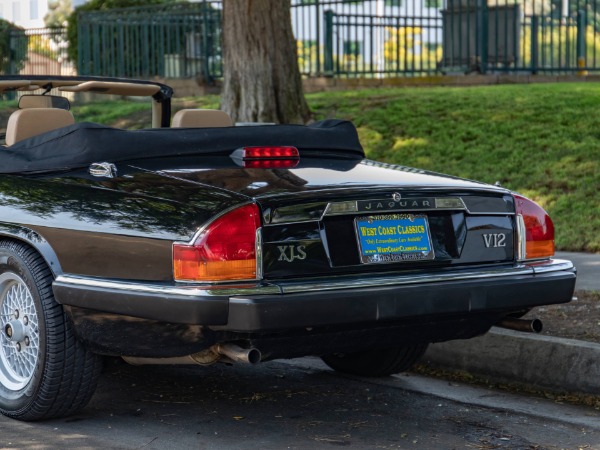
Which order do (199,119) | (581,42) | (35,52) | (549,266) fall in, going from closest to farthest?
(549,266) < (199,119) < (581,42) < (35,52)

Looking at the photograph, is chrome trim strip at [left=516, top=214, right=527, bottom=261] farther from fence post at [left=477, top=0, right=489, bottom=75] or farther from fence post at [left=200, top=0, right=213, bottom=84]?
fence post at [left=200, top=0, right=213, bottom=84]

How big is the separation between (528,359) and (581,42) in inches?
571

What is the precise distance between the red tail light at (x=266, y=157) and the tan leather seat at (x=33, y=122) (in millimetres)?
1084

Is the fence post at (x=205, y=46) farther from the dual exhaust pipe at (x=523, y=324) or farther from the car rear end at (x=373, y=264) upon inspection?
the dual exhaust pipe at (x=523, y=324)

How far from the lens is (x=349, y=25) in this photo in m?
19.8

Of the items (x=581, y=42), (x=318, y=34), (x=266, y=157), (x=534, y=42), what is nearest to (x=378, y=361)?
(x=266, y=157)

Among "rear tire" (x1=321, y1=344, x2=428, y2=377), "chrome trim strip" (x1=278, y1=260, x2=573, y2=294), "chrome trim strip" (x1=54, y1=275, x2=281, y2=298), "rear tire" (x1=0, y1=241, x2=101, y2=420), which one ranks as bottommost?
"rear tire" (x1=321, y1=344, x2=428, y2=377)

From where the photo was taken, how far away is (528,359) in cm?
589

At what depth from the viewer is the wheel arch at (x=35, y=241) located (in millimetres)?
4996

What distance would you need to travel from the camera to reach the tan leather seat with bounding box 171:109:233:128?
634 centimetres

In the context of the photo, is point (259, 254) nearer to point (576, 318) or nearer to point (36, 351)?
point (36, 351)

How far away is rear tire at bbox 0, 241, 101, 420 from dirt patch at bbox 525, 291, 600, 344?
2577mm

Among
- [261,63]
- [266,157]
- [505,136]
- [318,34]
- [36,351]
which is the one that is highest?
[318,34]

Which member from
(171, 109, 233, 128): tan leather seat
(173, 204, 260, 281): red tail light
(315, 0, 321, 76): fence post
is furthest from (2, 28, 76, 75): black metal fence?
(173, 204, 260, 281): red tail light
